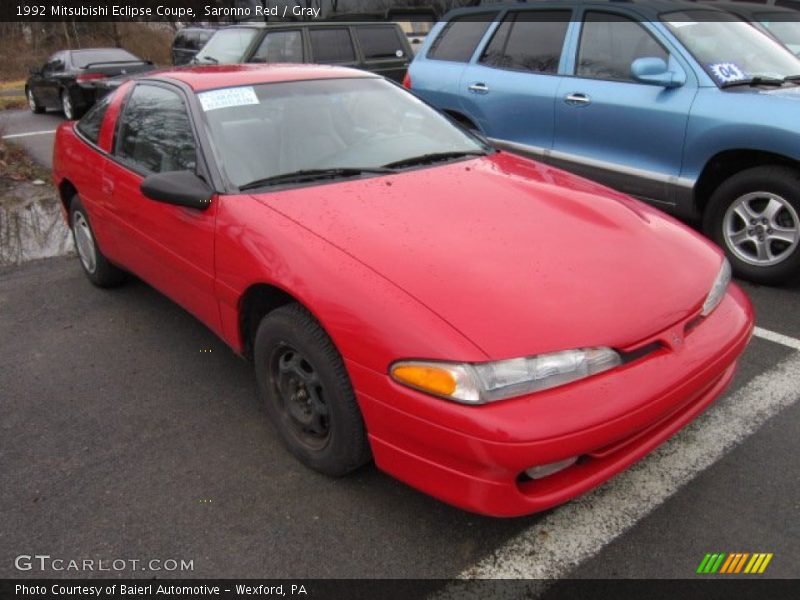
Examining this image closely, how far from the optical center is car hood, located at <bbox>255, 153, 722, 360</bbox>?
2018 mm

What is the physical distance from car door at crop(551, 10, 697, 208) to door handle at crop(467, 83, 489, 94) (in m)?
0.73

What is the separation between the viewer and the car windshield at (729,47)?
14.0 feet

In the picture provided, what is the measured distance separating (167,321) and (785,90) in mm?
4201

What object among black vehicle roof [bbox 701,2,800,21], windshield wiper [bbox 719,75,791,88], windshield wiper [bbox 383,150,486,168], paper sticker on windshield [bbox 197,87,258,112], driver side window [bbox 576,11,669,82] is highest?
black vehicle roof [bbox 701,2,800,21]

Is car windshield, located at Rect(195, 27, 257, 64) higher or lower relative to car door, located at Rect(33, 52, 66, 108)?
higher

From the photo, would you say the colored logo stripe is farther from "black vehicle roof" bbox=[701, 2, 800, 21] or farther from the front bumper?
"black vehicle roof" bbox=[701, 2, 800, 21]

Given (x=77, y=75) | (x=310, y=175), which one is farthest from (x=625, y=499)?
(x=77, y=75)

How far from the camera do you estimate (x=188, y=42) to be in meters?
13.2

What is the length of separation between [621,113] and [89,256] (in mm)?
3851

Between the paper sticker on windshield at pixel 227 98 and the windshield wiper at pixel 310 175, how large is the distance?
538 mm

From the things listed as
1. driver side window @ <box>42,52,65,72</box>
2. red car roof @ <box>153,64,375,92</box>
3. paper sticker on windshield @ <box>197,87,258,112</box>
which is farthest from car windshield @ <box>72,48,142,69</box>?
paper sticker on windshield @ <box>197,87,258,112</box>

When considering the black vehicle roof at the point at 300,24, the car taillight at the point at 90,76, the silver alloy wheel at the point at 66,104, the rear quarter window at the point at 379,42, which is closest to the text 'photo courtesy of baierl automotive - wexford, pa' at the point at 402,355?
the black vehicle roof at the point at 300,24

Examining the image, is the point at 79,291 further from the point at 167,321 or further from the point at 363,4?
the point at 363,4

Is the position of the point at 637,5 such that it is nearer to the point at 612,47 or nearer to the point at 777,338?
the point at 612,47
